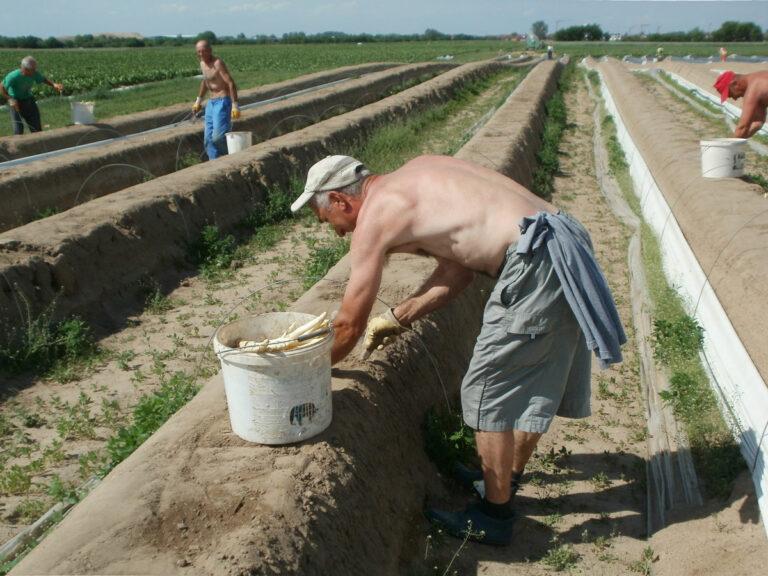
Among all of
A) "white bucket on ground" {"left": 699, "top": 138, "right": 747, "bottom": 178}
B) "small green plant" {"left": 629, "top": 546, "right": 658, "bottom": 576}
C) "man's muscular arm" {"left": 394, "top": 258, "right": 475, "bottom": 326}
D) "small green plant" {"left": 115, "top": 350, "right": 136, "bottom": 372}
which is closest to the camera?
"small green plant" {"left": 629, "top": 546, "right": 658, "bottom": 576}

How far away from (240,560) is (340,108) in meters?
18.5

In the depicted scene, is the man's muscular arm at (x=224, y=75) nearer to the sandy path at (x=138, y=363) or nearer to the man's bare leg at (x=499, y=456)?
the sandy path at (x=138, y=363)

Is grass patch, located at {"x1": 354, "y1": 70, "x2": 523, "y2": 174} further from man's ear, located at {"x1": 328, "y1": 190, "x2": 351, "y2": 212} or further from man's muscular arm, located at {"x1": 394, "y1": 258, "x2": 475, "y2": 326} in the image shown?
man's ear, located at {"x1": 328, "y1": 190, "x2": 351, "y2": 212}

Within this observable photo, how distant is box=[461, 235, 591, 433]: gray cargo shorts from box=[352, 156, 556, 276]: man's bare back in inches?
4.6

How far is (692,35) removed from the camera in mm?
101375

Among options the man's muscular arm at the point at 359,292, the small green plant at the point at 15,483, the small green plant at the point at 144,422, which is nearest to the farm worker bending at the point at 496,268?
the man's muscular arm at the point at 359,292

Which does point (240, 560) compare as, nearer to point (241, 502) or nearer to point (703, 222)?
point (241, 502)

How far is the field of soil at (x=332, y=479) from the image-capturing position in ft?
9.46

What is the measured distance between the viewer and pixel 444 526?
391cm

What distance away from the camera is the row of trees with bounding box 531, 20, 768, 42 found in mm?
94000

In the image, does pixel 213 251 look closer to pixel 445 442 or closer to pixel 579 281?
pixel 445 442

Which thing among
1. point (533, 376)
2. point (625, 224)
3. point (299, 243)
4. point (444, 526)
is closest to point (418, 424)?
point (444, 526)

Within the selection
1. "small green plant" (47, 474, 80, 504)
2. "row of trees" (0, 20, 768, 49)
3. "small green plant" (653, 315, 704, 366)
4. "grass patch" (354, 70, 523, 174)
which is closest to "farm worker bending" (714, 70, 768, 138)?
"small green plant" (653, 315, 704, 366)

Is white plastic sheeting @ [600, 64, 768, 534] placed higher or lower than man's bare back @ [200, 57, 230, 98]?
lower
